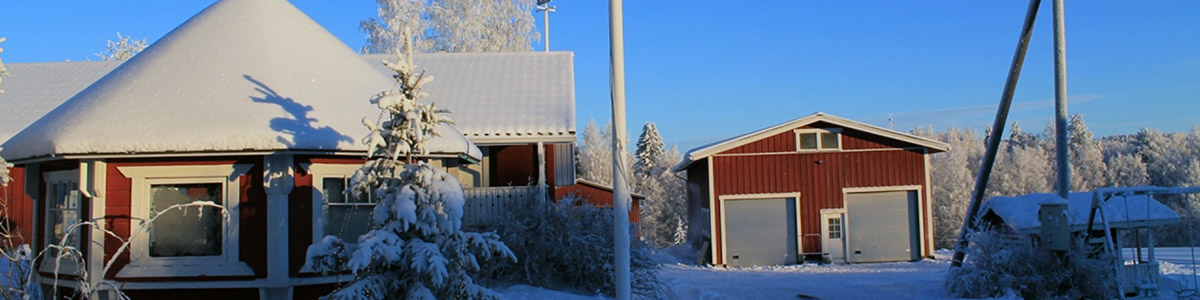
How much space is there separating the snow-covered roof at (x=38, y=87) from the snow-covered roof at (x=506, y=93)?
6.14 meters

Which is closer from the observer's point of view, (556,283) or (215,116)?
(215,116)

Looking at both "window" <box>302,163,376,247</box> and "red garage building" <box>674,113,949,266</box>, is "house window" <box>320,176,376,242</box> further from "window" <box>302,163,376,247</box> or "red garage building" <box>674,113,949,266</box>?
"red garage building" <box>674,113,949,266</box>

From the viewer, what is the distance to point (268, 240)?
1038 centimetres

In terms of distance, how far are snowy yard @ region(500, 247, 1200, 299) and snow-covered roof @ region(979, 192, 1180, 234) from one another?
117cm

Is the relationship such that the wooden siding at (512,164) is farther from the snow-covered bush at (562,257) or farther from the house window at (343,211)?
the house window at (343,211)

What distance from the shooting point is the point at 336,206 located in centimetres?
1109

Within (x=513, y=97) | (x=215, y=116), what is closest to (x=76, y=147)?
(x=215, y=116)

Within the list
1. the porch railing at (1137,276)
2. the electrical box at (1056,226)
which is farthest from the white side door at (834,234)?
the electrical box at (1056,226)

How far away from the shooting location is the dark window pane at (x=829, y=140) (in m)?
25.5

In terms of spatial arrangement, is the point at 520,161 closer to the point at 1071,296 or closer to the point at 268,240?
the point at 268,240

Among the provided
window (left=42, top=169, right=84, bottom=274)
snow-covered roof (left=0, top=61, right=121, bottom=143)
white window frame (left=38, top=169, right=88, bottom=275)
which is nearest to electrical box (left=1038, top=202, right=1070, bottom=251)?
white window frame (left=38, top=169, right=88, bottom=275)

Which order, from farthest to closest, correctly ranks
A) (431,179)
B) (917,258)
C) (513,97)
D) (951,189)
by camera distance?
1. (951,189)
2. (917,258)
3. (513,97)
4. (431,179)

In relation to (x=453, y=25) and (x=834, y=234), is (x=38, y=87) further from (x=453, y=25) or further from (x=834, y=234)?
(x=834, y=234)

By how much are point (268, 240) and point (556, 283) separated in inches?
183
